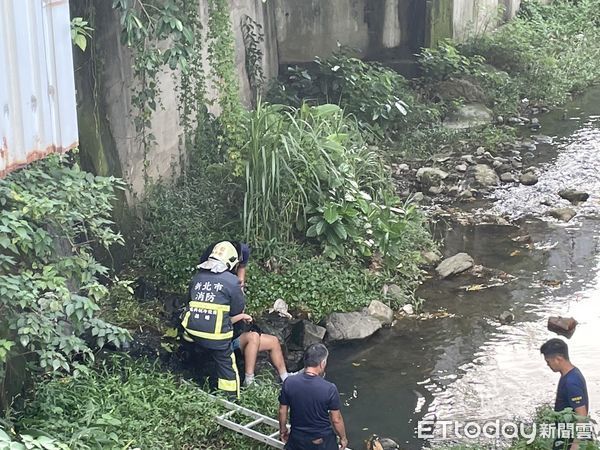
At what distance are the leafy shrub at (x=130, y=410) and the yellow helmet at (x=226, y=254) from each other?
946 millimetres

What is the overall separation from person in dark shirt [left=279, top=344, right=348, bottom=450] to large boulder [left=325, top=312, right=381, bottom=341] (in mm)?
2366

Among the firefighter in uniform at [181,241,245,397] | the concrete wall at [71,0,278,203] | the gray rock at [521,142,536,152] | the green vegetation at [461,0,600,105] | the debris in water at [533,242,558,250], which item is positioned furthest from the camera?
the green vegetation at [461,0,600,105]

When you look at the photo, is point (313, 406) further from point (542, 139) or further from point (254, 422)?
point (542, 139)

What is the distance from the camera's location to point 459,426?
677 cm

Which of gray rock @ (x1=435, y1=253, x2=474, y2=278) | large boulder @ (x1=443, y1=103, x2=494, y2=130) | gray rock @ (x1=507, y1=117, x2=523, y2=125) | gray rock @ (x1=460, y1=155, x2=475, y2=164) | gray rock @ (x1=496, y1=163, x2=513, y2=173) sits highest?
large boulder @ (x1=443, y1=103, x2=494, y2=130)

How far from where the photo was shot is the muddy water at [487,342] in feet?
23.2

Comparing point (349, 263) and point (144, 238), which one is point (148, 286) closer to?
point (144, 238)

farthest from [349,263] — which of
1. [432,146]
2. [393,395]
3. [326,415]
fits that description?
[432,146]

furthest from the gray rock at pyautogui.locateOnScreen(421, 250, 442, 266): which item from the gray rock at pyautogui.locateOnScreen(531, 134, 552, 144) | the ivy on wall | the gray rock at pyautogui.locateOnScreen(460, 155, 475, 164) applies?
the gray rock at pyautogui.locateOnScreen(531, 134, 552, 144)

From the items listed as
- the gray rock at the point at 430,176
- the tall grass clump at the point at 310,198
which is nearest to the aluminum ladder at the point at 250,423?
the tall grass clump at the point at 310,198

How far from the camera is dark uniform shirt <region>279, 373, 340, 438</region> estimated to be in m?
A: 5.70

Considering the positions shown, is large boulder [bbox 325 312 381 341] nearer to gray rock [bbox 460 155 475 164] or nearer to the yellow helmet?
the yellow helmet

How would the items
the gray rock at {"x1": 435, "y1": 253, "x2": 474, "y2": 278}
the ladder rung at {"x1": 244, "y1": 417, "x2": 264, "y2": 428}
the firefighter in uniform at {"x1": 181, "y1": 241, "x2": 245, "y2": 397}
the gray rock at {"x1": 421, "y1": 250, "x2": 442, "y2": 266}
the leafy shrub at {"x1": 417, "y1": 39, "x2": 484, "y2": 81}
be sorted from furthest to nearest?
the leafy shrub at {"x1": 417, "y1": 39, "x2": 484, "y2": 81}, the gray rock at {"x1": 421, "y1": 250, "x2": 442, "y2": 266}, the gray rock at {"x1": 435, "y1": 253, "x2": 474, "y2": 278}, the firefighter in uniform at {"x1": 181, "y1": 241, "x2": 245, "y2": 397}, the ladder rung at {"x1": 244, "y1": 417, "x2": 264, "y2": 428}

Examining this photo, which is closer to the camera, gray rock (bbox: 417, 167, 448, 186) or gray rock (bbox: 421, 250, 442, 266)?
gray rock (bbox: 421, 250, 442, 266)
